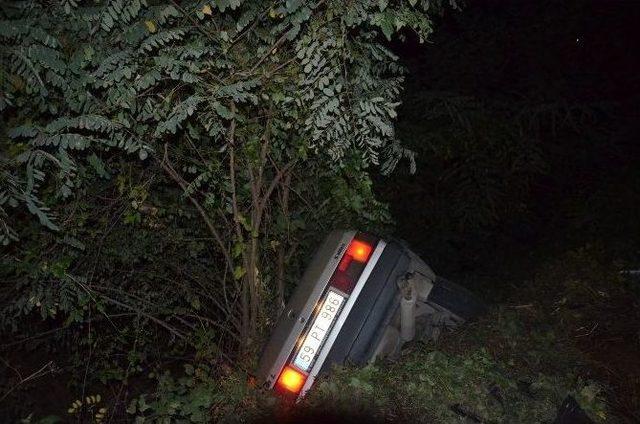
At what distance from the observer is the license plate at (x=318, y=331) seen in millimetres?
3418

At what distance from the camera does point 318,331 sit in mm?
3463

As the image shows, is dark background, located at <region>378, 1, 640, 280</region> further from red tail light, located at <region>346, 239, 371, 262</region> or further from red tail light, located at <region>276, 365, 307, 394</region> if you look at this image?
red tail light, located at <region>276, 365, 307, 394</region>

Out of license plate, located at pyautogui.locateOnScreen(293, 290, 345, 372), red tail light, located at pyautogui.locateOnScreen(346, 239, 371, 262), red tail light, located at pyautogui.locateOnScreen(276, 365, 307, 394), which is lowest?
red tail light, located at pyautogui.locateOnScreen(276, 365, 307, 394)

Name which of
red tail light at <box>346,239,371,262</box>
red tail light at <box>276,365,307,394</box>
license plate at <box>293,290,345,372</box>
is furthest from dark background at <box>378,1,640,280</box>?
red tail light at <box>276,365,307,394</box>

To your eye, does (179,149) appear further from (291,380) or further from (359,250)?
(291,380)

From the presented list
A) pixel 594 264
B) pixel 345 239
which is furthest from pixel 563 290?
pixel 345 239

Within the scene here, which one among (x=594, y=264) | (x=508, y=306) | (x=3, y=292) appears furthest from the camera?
(x=594, y=264)

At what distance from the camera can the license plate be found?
11.2ft

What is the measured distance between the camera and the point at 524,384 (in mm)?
3277

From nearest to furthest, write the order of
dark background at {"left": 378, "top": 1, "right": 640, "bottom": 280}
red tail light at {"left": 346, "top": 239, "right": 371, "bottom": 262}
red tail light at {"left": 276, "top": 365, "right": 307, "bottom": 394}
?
1. red tail light at {"left": 276, "top": 365, "right": 307, "bottom": 394}
2. red tail light at {"left": 346, "top": 239, "right": 371, "bottom": 262}
3. dark background at {"left": 378, "top": 1, "right": 640, "bottom": 280}

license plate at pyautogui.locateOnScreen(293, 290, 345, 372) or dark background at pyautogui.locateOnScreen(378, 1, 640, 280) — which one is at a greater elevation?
dark background at pyautogui.locateOnScreen(378, 1, 640, 280)

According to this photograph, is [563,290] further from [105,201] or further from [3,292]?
[3,292]

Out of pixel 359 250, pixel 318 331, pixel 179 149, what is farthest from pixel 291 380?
pixel 179 149

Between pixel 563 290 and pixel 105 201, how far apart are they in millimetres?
4341
